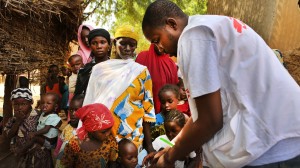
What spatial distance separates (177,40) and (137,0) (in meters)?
7.76

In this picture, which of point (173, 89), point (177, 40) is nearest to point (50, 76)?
point (173, 89)

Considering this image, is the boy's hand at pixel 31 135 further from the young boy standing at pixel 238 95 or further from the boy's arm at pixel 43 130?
the young boy standing at pixel 238 95

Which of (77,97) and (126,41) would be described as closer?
(126,41)

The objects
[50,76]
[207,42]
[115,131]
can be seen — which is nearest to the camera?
[207,42]

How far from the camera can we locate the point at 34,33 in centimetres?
445

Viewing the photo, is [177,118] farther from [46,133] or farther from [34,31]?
[34,31]

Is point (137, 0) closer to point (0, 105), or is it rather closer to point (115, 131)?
point (0, 105)

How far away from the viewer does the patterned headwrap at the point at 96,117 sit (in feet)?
8.96

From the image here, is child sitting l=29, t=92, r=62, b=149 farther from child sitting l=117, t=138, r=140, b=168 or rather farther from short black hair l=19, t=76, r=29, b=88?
short black hair l=19, t=76, r=29, b=88

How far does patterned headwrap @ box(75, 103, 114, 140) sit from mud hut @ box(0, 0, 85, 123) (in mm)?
1662

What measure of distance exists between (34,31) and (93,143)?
2248 mm

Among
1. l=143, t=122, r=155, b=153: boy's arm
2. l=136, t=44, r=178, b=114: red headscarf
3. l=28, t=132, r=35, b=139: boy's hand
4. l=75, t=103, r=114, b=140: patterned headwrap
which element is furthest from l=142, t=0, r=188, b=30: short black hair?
l=28, t=132, r=35, b=139: boy's hand

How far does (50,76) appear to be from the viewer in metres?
5.72

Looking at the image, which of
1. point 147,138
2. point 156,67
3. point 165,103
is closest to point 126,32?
point 156,67
